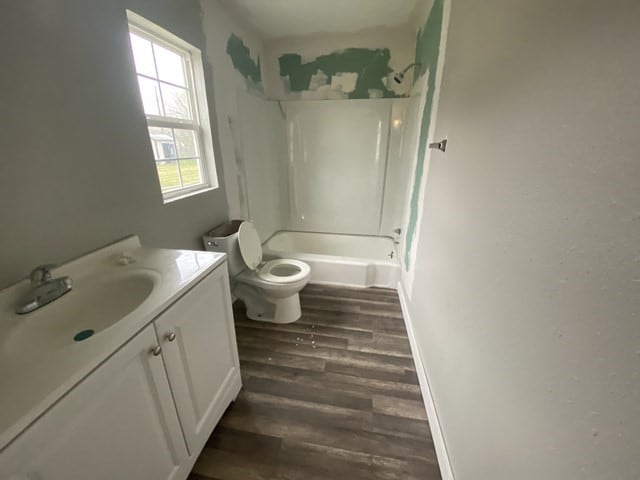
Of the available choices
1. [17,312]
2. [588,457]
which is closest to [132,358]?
[17,312]

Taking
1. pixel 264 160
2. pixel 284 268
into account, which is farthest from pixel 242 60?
pixel 284 268

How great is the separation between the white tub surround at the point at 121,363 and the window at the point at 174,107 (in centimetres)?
59

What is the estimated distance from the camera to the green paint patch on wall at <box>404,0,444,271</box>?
153cm

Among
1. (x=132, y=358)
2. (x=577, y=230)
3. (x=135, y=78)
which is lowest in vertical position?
(x=132, y=358)

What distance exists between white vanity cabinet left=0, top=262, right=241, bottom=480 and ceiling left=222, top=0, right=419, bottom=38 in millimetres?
2020

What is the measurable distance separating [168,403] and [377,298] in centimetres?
179

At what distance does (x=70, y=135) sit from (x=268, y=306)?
1.52 m

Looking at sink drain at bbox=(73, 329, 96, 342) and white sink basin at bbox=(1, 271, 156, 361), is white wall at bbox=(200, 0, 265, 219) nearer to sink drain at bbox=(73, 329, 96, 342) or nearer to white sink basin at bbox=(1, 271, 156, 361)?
white sink basin at bbox=(1, 271, 156, 361)

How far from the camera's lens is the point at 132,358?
73 cm

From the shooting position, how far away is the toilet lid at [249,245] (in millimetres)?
1833

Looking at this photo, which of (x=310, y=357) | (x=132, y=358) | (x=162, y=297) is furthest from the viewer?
A: (x=310, y=357)

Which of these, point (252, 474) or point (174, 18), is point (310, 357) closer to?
point (252, 474)

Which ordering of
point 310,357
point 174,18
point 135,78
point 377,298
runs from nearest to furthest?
point 135,78
point 174,18
point 310,357
point 377,298

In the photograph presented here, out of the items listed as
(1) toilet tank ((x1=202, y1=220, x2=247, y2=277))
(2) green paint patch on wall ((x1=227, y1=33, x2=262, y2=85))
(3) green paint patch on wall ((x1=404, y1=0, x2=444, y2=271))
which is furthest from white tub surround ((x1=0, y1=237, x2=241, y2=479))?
(2) green paint patch on wall ((x1=227, y1=33, x2=262, y2=85))
